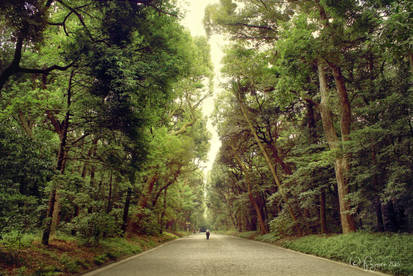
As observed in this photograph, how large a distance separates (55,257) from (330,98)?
1448cm

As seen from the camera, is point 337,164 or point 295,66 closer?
point 295,66

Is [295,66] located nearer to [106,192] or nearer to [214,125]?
[106,192]

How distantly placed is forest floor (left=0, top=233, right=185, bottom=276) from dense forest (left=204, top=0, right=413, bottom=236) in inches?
371

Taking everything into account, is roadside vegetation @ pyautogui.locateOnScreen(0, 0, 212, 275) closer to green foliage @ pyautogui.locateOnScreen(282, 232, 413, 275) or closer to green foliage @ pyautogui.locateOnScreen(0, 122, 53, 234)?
green foliage @ pyautogui.locateOnScreen(0, 122, 53, 234)

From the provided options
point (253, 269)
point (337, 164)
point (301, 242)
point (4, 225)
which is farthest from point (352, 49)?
point (4, 225)

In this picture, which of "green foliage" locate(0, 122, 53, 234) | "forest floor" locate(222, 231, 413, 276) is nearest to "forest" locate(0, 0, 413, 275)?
"green foliage" locate(0, 122, 53, 234)

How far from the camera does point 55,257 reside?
783 cm

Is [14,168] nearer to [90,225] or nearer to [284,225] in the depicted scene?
[90,225]

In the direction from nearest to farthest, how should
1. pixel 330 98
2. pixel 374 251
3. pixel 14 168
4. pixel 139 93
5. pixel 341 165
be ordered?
pixel 14 168 < pixel 374 251 < pixel 139 93 < pixel 341 165 < pixel 330 98

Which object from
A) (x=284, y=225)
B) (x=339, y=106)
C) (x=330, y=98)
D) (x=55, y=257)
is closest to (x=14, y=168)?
(x=55, y=257)

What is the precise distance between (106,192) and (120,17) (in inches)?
430

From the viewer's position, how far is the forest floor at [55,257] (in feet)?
21.5

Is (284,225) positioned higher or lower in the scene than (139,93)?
lower

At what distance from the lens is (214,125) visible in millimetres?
25031
